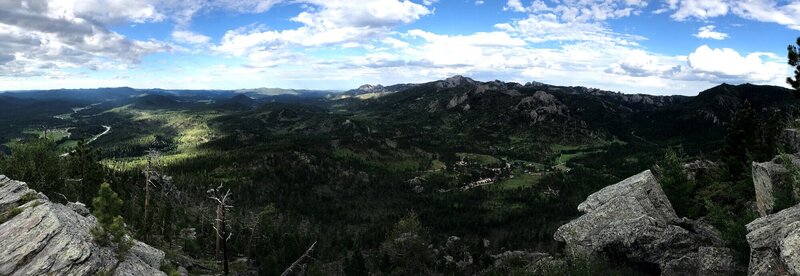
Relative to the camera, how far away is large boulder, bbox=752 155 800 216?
5008 cm

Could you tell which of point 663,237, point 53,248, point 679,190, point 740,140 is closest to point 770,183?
point 663,237

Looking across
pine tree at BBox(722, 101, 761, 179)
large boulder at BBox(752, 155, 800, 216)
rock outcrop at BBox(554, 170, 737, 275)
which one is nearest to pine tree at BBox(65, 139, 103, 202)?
rock outcrop at BBox(554, 170, 737, 275)

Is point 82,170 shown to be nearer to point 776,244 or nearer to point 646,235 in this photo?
point 646,235

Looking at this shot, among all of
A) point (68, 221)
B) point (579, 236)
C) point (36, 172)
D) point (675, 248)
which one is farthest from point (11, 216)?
point (675, 248)

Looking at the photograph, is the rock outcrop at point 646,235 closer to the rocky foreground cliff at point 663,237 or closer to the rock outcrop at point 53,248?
the rocky foreground cliff at point 663,237

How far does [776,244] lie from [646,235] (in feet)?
67.5

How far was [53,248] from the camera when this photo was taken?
42.9m

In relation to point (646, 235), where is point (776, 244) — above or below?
above

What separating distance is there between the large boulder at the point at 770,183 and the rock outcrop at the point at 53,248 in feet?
218

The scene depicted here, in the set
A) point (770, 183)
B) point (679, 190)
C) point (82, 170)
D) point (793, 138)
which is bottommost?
point (82, 170)

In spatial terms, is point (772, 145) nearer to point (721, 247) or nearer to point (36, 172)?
point (721, 247)

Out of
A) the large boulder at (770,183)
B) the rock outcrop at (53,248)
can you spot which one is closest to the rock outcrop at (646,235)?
the large boulder at (770,183)

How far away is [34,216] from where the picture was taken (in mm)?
48156

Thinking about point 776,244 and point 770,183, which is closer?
point 776,244
